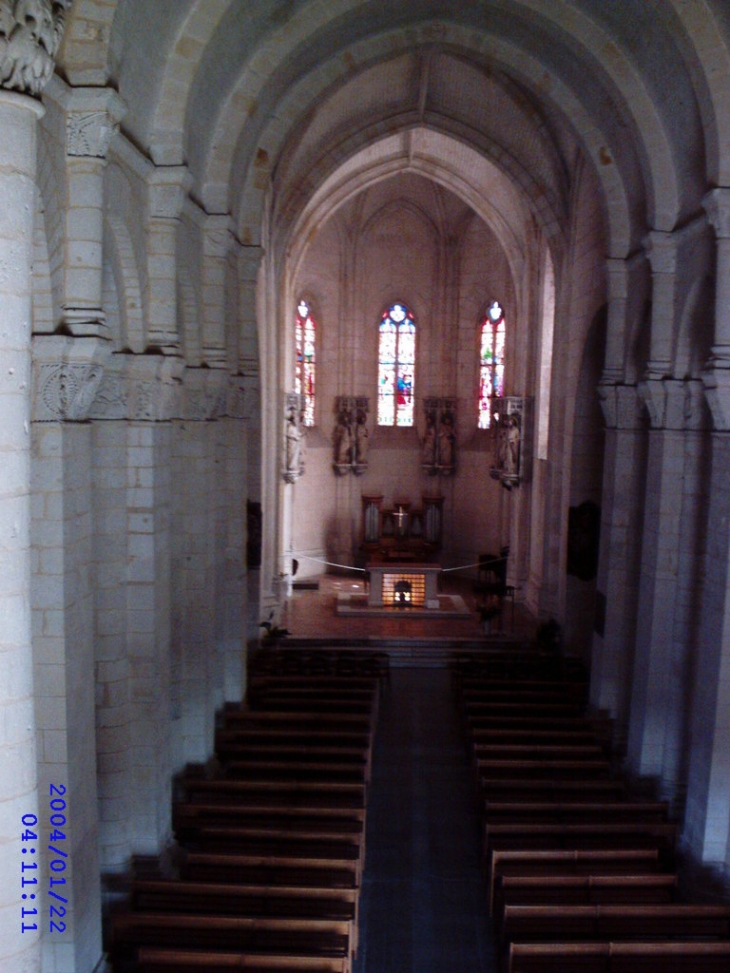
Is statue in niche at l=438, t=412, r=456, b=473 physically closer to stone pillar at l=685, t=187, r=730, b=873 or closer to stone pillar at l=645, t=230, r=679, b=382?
stone pillar at l=645, t=230, r=679, b=382

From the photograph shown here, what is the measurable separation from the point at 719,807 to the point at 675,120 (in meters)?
9.16

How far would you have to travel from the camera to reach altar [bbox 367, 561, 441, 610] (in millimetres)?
24391

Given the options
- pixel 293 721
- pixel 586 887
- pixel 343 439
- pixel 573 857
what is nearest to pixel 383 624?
pixel 293 721

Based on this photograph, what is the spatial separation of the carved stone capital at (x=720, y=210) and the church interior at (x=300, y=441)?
0.04 metres

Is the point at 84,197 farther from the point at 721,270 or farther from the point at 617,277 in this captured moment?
the point at 617,277

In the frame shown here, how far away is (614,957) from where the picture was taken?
8.38 m

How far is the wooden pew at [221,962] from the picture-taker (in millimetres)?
7945

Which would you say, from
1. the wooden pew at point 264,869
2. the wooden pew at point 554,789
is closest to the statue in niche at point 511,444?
the wooden pew at point 554,789

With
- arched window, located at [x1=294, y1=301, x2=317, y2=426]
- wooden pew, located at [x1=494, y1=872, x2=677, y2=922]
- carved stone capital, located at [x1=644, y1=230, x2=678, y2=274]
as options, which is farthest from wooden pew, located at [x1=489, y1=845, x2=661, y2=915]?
arched window, located at [x1=294, y1=301, x2=317, y2=426]

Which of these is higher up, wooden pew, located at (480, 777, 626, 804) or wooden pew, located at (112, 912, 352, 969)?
wooden pew, located at (112, 912, 352, 969)

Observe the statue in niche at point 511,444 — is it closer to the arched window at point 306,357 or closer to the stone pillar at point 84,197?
the arched window at point 306,357

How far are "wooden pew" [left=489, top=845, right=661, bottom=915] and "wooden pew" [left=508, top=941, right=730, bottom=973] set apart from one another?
1630mm

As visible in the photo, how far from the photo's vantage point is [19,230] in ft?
16.9

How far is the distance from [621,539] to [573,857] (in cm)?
634
